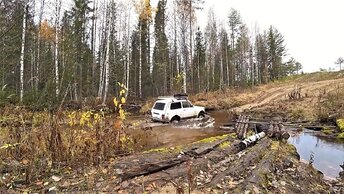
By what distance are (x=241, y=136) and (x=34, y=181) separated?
7.99m

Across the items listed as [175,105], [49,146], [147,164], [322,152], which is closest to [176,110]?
[175,105]

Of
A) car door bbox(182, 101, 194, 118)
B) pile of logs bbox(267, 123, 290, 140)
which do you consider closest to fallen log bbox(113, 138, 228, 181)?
pile of logs bbox(267, 123, 290, 140)

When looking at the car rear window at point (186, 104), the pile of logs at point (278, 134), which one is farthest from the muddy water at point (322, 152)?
the car rear window at point (186, 104)

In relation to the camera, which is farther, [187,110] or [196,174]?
[187,110]

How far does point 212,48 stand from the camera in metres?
50.6

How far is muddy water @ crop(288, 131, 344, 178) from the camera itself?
33.5 ft

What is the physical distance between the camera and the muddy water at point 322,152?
1022cm

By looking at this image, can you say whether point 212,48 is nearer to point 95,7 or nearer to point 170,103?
point 95,7

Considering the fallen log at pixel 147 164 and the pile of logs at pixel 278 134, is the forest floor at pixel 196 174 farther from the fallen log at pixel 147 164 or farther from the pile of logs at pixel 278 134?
the pile of logs at pixel 278 134

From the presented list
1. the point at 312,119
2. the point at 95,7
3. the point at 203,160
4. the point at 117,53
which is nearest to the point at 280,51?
the point at 117,53

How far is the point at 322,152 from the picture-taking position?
Answer: 12.4 metres

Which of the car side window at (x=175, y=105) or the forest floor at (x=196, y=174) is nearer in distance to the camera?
the forest floor at (x=196, y=174)

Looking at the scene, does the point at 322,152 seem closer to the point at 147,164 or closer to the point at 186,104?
the point at 147,164

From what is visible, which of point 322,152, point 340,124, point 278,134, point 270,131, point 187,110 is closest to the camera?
point 278,134
